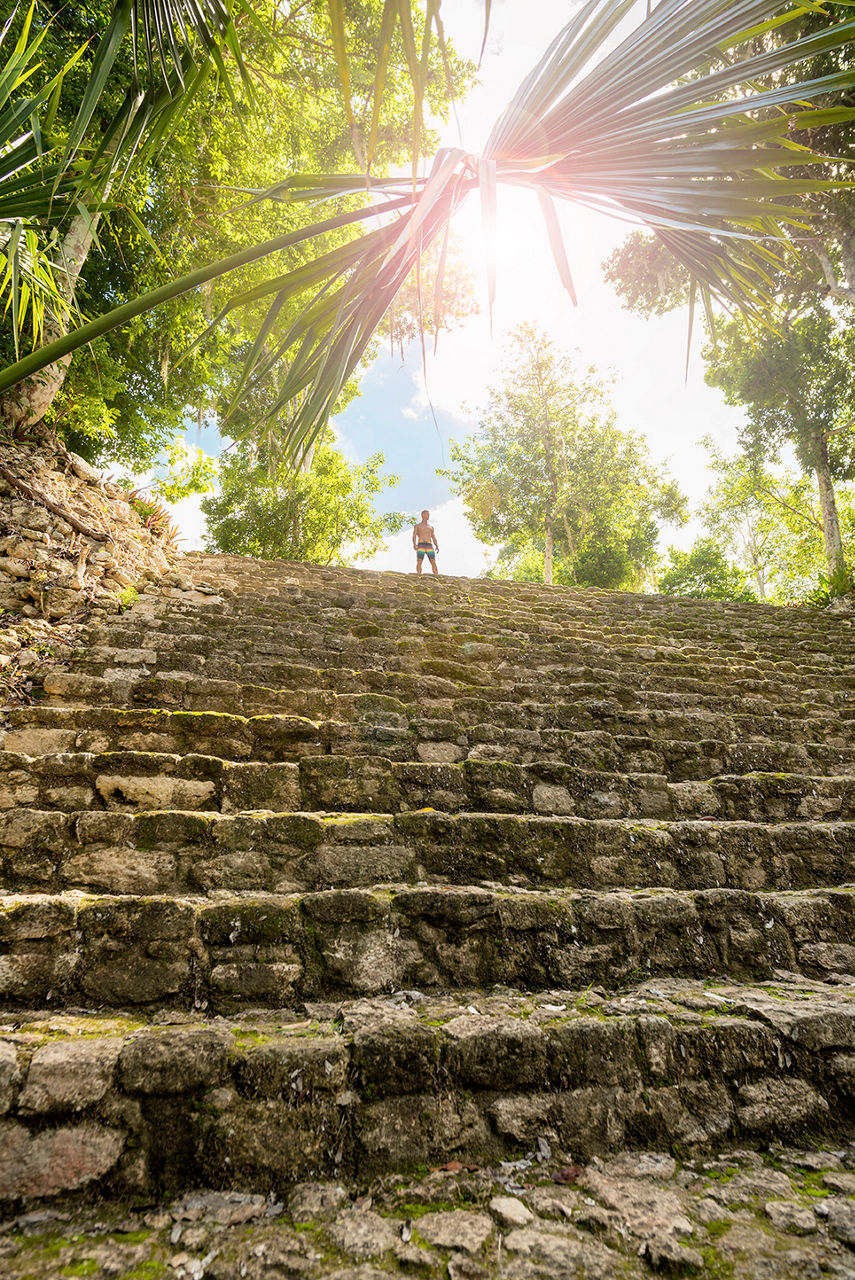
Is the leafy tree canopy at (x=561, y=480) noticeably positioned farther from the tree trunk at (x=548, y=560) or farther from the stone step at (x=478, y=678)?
the stone step at (x=478, y=678)

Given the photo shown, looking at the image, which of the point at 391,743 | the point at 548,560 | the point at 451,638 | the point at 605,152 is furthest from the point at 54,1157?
the point at 548,560

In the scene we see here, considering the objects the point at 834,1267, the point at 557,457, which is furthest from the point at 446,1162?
the point at 557,457

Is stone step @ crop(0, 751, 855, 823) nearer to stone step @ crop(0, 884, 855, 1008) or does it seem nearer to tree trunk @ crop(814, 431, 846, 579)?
stone step @ crop(0, 884, 855, 1008)

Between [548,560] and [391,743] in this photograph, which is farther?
[548,560]

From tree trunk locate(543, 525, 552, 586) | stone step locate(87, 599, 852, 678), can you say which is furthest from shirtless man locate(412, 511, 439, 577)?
tree trunk locate(543, 525, 552, 586)

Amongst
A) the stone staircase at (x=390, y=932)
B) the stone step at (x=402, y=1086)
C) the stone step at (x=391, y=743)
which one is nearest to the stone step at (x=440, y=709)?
the stone staircase at (x=390, y=932)

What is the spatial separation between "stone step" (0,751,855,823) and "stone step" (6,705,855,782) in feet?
0.72

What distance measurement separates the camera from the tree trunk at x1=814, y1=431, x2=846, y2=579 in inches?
408

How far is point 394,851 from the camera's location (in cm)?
199

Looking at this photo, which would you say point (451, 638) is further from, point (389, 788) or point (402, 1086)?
point (402, 1086)

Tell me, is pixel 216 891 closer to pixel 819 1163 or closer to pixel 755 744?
pixel 819 1163

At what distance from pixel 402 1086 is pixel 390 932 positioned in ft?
1.37

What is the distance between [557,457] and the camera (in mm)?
21031

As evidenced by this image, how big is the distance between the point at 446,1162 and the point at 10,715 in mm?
2324
